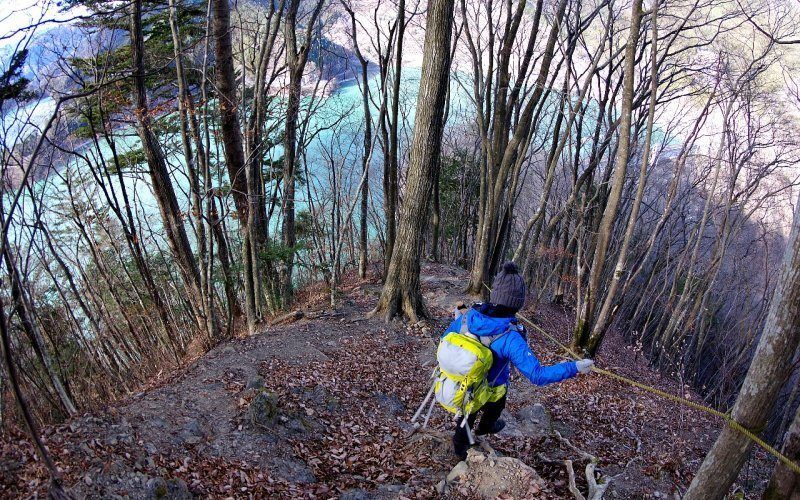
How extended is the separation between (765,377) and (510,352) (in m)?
1.64

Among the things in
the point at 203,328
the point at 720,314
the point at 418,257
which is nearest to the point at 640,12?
the point at 418,257

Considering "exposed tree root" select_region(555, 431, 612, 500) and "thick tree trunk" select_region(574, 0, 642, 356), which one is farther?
→ "thick tree trunk" select_region(574, 0, 642, 356)

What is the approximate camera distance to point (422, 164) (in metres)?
8.41

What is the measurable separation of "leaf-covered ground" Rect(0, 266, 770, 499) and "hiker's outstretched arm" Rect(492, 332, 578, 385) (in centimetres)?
125

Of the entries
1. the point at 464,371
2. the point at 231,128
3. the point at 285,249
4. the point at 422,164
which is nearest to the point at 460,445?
the point at 464,371

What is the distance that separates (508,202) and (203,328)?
8.53 meters

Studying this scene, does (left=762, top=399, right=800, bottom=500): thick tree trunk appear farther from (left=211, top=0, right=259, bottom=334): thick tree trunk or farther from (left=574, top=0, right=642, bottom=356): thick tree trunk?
(left=211, top=0, right=259, bottom=334): thick tree trunk

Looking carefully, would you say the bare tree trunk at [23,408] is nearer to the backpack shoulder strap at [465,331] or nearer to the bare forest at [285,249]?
the bare forest at [285,249]

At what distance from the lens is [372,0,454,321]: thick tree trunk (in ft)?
25.8

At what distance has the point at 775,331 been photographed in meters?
3.09

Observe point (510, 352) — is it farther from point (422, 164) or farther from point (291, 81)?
point (291, 81)

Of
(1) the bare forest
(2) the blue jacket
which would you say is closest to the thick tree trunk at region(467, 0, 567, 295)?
(1) the bare forest

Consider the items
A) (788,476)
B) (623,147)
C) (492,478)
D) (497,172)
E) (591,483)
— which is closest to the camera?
(788,476)

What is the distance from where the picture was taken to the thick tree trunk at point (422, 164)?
788cm
